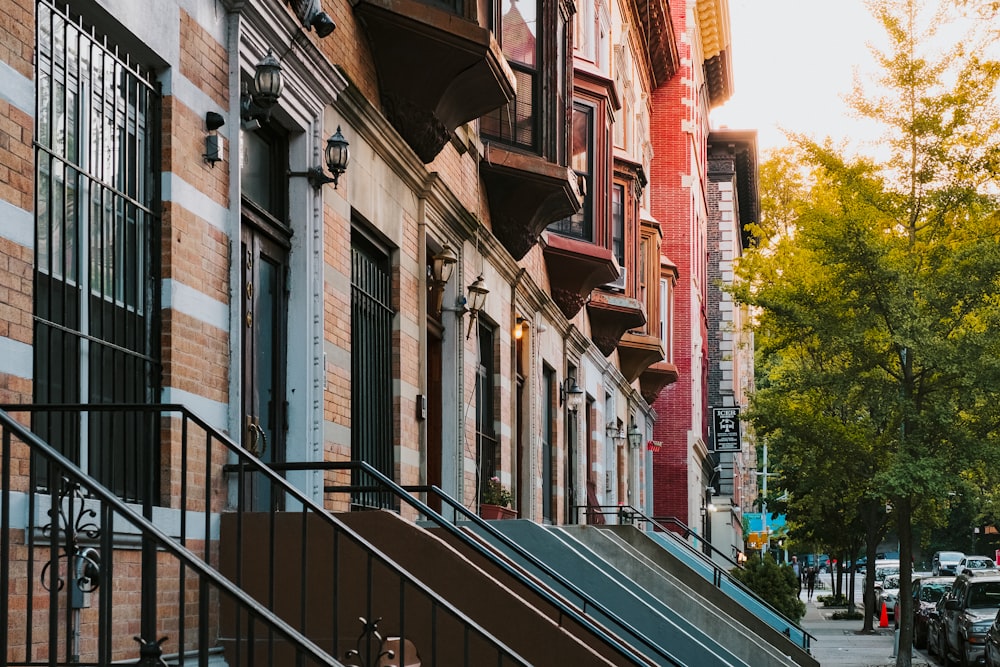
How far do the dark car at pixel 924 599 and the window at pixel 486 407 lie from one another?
48.4 feet

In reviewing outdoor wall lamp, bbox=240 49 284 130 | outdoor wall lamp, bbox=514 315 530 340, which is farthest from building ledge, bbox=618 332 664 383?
outdoor wall lamp, bbox=240 49 284 130

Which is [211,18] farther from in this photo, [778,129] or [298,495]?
[778,129]

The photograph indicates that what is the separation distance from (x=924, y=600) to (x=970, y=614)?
836 cm

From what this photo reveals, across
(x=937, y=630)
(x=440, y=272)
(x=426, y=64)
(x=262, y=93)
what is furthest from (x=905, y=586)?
(x=262, y=93)

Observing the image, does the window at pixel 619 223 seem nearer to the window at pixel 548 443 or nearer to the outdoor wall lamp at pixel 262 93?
the window at pixel 548 443

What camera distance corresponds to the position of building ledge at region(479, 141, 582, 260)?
55.0 feet

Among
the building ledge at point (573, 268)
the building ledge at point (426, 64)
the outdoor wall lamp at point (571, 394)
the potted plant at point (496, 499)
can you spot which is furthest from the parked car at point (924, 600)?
the building ledge at point (426, 64)

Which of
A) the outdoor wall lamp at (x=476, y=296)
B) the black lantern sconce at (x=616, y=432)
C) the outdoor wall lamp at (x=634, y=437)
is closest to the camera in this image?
the outdoor wall lamp at (x=476, y=296)

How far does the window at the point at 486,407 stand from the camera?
17234 mm

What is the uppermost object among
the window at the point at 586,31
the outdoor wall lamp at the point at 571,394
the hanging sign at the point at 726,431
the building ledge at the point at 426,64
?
the window at the point at 586,31

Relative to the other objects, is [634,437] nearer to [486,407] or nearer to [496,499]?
[486,407]

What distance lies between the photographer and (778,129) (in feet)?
79.5

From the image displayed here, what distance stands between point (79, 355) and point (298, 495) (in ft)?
4.74

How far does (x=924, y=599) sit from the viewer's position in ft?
103
